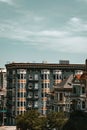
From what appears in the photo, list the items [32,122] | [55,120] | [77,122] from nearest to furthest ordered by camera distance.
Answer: [77,122]
[55,120]
[32,122]

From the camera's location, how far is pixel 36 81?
4951 inches

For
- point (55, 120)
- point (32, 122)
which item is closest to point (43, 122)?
point (55, 120)

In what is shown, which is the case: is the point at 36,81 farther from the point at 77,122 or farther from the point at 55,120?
the point at 77,122

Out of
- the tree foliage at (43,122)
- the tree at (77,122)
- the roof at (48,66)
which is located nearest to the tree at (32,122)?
the tree foliage at (43,122)

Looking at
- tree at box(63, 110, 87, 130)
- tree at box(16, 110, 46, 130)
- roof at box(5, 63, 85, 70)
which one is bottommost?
tree at box(16, 110, 46, 130)

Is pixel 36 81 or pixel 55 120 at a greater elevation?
pixel 36 81

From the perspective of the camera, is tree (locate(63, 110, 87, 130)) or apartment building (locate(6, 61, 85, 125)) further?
apartment building (locate(6, 61, 85, 125))

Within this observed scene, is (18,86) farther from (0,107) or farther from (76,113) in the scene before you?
(76,113)

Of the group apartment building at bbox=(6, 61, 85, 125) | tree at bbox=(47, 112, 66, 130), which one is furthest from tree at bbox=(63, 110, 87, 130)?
apartment building at bbox=(6, 61, 85, 125)

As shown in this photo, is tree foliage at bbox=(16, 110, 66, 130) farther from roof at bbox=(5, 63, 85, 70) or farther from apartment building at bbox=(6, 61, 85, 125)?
roof at bbox=(5, 63, 85, 70)

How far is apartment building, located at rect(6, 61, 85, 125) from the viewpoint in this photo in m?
125

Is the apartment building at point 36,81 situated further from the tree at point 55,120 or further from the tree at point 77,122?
the tree at point 77,122

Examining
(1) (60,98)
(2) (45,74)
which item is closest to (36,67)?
(2) (45,74)

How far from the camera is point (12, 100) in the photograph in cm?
12825
